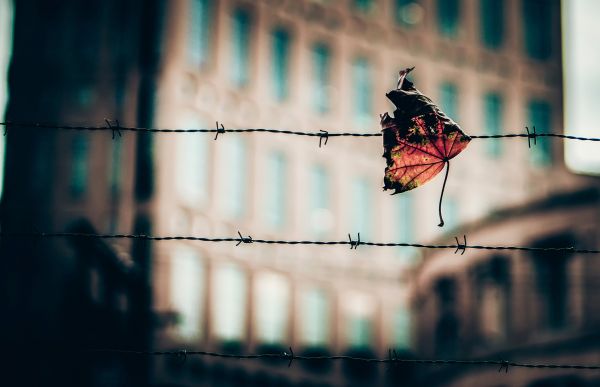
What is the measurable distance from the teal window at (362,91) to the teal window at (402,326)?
7008mm

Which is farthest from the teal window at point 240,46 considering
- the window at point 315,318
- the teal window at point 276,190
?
the window at point 315,318

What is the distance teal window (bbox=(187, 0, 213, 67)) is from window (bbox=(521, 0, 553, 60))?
58.3ft

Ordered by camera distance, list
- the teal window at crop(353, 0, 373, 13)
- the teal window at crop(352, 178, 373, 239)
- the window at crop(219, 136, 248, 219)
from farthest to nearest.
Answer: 1. the teal window at crop(353, 0, 373, 13)
2. the teal window at crop(352, 178, 373, 239)
3. the window at crop(219, 136, 248, 219)

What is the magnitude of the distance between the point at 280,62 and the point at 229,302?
322 inches

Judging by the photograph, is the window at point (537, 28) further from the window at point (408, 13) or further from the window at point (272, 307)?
the window at point (272, 307)

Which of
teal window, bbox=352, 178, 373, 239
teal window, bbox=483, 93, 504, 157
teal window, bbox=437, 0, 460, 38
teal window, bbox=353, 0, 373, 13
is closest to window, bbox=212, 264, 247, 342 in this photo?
teal window, bbox=352, 178, 373, 239

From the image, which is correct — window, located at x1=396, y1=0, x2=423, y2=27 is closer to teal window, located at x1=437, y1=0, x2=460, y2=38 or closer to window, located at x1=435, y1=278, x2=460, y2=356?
teal window, located at x1=437, y1=0, x2=460, y2=38

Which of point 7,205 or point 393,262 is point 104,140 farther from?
point 393,262

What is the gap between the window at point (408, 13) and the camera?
40094mm

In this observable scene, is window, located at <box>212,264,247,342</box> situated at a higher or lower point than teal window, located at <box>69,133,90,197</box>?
lower

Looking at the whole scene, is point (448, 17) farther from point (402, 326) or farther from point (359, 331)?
point (359, 331)

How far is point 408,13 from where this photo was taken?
133 feet

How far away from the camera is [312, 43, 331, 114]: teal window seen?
35.9 m

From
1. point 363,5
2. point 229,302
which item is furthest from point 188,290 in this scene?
point 363,5
